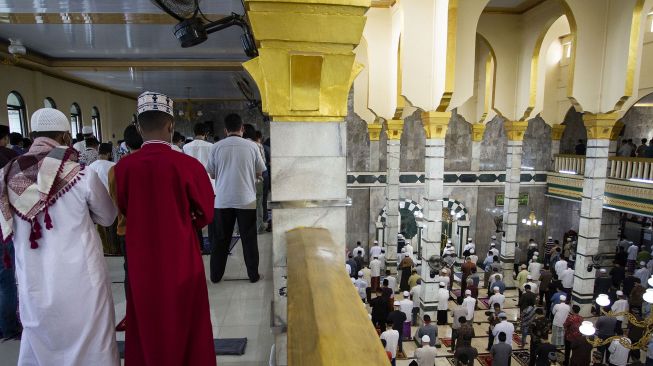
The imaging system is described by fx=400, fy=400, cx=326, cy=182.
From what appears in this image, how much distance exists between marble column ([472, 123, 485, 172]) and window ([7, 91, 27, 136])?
46.5 feet

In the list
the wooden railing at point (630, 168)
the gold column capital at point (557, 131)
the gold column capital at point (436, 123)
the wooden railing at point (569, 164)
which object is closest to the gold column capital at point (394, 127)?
the gold column capital at point (436, 123)

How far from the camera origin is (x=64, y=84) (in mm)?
12547

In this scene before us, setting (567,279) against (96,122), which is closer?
(567,279)

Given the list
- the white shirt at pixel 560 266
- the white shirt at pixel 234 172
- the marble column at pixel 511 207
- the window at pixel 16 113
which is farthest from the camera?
the marble column at pixel 511 207

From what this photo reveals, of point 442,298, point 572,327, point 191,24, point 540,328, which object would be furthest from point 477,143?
point 191,24

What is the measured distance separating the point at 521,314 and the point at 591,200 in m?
3.11

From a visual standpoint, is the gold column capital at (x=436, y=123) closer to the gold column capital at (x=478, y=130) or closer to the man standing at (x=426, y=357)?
the man standing at (x=426, y=357)

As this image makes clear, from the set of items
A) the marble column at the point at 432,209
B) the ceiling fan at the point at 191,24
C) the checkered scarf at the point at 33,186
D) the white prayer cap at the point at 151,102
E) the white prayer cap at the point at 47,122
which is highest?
the ceiling fan at the point at 191,24

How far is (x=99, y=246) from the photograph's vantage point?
2.00 m

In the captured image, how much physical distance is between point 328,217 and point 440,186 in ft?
24.8

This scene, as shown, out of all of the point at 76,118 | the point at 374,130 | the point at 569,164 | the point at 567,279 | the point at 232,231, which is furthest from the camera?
the point at 569,164

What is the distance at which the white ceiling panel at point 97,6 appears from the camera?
613cm

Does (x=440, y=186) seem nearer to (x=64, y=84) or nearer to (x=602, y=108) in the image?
(x=602, y=108)

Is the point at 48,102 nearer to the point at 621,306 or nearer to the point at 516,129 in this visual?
the point at 516,129
